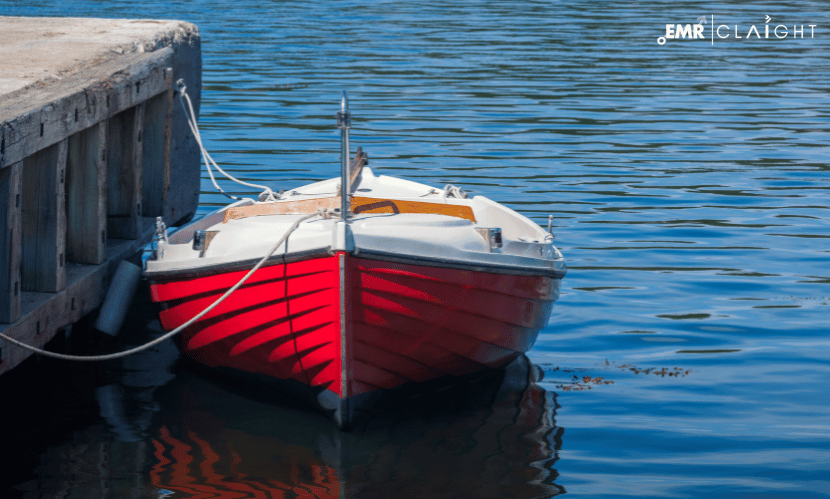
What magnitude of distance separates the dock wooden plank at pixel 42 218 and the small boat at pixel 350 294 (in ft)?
2.25

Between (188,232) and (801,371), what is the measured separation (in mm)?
4530

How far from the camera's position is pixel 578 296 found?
30.9ft

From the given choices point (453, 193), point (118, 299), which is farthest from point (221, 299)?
point (453, 193)

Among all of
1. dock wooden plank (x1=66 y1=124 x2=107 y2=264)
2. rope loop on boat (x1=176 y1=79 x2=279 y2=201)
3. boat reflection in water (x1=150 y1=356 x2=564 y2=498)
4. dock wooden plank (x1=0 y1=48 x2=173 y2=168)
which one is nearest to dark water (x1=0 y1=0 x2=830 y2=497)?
boat reflection in water (x1=150 y1=356 x2=564 y2=498)

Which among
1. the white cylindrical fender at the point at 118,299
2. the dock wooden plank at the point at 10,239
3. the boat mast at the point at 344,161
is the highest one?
the boat mast at the point at 344,161

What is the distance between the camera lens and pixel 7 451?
20.4ft

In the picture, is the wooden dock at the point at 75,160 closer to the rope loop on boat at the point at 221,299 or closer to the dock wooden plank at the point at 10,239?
the dock wooden plank at the point at 10,239

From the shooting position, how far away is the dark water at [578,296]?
6066 mm

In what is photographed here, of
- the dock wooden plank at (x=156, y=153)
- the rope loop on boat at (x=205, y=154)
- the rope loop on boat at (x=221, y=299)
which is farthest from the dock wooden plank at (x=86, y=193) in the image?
the dock wooden plank at (x=156, y=153)

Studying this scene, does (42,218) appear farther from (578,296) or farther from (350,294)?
(578,296)

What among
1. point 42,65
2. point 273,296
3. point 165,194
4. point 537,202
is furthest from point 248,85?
point 273,296

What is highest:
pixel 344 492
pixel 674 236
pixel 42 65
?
pixel 42 65

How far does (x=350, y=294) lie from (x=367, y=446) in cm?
94

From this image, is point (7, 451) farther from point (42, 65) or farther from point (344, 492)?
point (42, 65)
